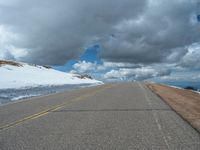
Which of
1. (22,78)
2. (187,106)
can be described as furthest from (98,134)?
(22,78)

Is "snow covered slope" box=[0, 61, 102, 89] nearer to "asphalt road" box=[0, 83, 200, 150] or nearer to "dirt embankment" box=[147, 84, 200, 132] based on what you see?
"dirt embankment" box=[147, 84, 200, 132]

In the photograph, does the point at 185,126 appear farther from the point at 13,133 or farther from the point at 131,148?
the point at 13,133

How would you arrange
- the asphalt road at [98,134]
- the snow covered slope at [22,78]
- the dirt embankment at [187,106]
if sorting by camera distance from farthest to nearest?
the snow covered slope at [22,78]
the dirt embankment at [187,106]
the asphalt road at [98,134]

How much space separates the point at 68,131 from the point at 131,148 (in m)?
2.63

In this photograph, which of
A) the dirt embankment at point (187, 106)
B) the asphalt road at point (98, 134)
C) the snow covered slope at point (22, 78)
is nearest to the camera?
the asphalt road at point (98, 134)

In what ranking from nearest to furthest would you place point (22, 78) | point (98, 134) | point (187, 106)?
1. point (98, 134)
2. point (187, 106)
3. point (22, 78)

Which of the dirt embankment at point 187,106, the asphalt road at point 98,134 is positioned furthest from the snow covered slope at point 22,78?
the asphalt road at point 98,134

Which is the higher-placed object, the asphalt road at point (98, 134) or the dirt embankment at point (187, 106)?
the dirt embankment at point (187, 106)

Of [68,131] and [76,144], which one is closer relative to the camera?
[76,144]

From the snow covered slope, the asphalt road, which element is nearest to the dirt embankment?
the asphalt road

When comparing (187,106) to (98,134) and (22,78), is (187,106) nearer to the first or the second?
(98,134)

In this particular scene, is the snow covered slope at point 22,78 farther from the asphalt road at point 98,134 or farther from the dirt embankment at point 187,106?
the asphalt road at point 98,134

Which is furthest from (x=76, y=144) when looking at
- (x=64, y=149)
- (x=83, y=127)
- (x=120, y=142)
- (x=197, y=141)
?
(x=197, y=141)

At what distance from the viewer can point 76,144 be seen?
7.18 meters
